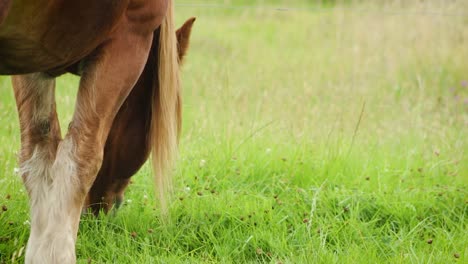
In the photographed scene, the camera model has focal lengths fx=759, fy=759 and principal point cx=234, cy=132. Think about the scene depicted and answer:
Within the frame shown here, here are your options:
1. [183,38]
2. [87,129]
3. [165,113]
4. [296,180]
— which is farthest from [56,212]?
[296,180]

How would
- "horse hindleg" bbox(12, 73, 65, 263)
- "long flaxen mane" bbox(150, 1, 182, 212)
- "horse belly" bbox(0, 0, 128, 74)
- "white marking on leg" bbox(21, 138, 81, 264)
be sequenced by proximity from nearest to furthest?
1. "horse belly" bbox(0, 0, 128, 74)
2. "white marking on leg" bbox(21, 138, 81, 264)
3. "horse hindleg" bbox(12, 73, 65, 263)
4. "long flaxen mane" bbox(150, 1, 182, 212)

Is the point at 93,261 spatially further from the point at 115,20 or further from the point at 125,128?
the point at 115,20

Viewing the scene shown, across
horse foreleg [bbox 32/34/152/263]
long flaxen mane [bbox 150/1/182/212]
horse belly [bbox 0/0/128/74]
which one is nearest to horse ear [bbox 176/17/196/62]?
long flaxen mane [bbox 150/1/182/212]

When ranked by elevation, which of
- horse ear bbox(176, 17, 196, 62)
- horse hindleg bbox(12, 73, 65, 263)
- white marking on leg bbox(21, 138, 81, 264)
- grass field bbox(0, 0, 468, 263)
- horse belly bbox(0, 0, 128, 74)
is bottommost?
grass field bbox(0, 0, 468, 263)

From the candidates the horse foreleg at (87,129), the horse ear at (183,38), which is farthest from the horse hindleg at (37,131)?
the horse ear at (183,38)

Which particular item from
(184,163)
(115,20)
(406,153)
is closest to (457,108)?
(406,153)

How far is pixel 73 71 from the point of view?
3.16 m

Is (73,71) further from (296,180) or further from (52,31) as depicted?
(296,180)

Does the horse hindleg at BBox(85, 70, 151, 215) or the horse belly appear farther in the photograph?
the horse hindleg at BBox(85, 70, 151, 215)

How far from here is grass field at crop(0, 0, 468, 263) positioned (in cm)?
357

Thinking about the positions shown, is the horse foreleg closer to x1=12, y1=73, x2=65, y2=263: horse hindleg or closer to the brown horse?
the brown horse

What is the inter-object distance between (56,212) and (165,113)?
2.51 feet

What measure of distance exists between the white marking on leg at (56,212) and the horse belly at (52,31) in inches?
13.5

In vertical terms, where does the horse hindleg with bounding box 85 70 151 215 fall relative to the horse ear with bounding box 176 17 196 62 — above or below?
below
